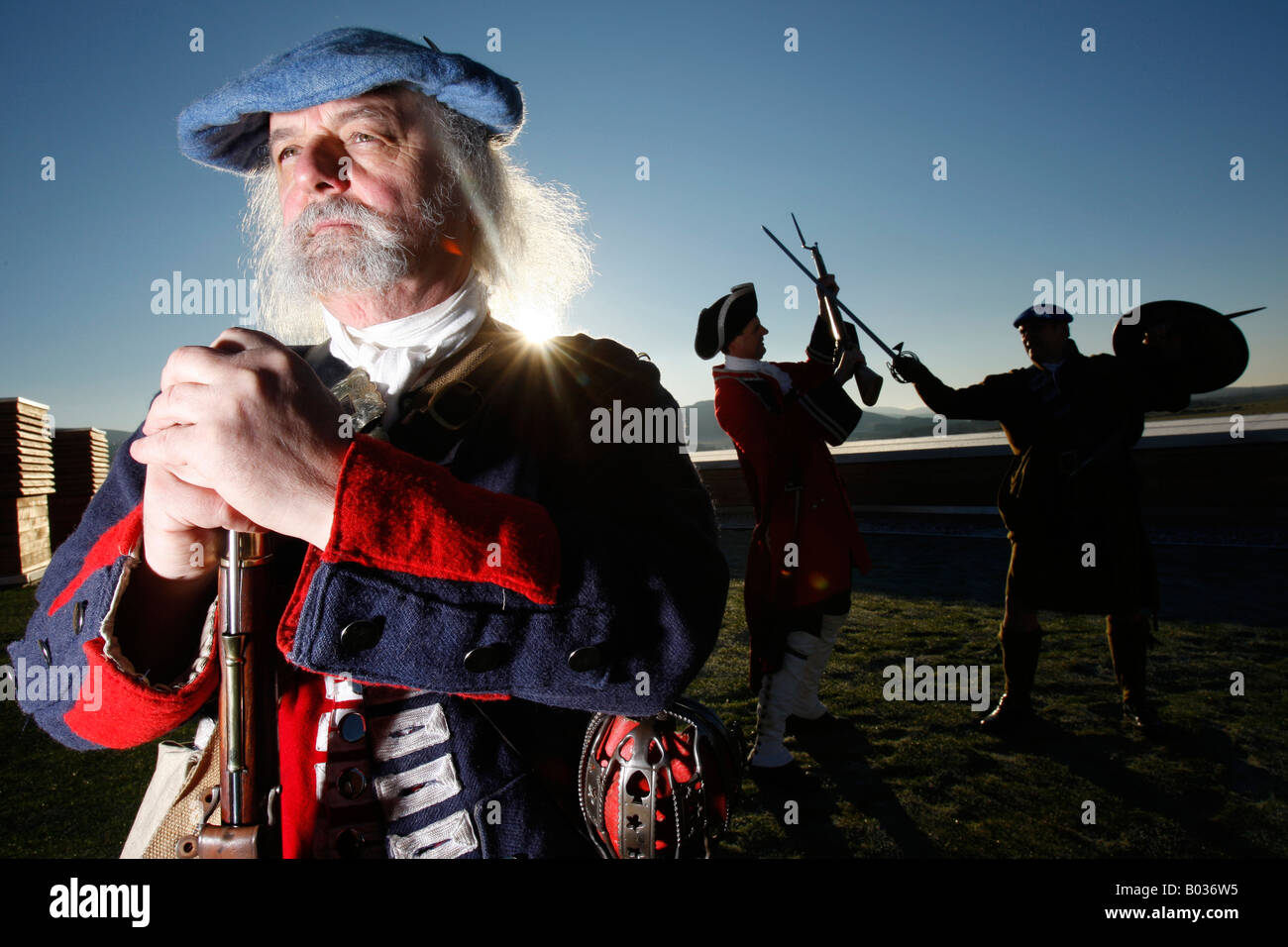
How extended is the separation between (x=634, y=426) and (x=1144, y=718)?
4500 mm

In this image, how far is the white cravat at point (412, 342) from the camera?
1.47m

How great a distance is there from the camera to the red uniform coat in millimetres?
4031

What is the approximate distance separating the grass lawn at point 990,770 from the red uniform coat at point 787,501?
88 cm

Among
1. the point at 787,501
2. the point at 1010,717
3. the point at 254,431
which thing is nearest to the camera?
the point at 254,431

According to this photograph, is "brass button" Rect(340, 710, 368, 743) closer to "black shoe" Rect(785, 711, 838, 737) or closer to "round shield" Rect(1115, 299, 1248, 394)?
"black shoe" Rect(785, 711, 838, 737)

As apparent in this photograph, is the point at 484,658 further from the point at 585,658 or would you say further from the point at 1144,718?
the point at 1144,718

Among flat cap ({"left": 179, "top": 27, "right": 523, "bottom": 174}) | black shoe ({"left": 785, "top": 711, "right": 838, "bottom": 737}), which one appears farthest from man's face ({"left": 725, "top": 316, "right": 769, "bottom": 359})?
flat cap ({"left": 179, "top": 27, "right": 523, "bottom": 174})

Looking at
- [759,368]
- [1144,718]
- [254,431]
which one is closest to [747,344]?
[759,368]

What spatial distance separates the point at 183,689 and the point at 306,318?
43.7 inches

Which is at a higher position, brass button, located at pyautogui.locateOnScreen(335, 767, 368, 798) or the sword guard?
the sword guard

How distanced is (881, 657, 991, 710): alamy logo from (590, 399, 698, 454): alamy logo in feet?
14.0

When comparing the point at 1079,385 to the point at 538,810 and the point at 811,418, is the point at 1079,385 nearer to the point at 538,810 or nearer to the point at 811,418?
the point at 811,418

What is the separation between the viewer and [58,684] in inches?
51.2
